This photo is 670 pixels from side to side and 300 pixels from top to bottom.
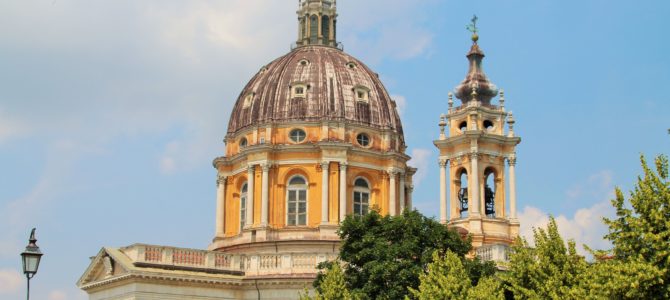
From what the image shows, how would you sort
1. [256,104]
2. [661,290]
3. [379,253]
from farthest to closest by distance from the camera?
[256,104], [379,253], [661,290]

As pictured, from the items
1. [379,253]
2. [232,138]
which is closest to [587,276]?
[379,253]

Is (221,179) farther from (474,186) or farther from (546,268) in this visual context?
(546,268)

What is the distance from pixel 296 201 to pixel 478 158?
1124 cm

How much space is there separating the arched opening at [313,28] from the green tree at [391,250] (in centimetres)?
2489

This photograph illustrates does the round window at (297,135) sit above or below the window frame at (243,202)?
above

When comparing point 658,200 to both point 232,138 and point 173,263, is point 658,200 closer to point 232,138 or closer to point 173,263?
point 173,263

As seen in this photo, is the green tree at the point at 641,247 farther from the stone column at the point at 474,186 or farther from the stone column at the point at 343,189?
the stone column at the point at 343,189

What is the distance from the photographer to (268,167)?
203 feet

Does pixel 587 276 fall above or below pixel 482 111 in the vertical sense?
below

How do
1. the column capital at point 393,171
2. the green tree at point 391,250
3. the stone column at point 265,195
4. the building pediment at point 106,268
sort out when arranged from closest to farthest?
the green tree at point 391,250, the building pediment at point 106,268, the stone column at point 265,195, the column capital at point 393,171

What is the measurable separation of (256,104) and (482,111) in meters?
14.5

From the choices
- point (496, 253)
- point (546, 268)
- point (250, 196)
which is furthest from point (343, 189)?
point (546, 268)

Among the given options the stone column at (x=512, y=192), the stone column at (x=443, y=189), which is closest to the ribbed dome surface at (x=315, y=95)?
the stone column at (x=443, y=189)

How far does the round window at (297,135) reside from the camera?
6275 centimetres
